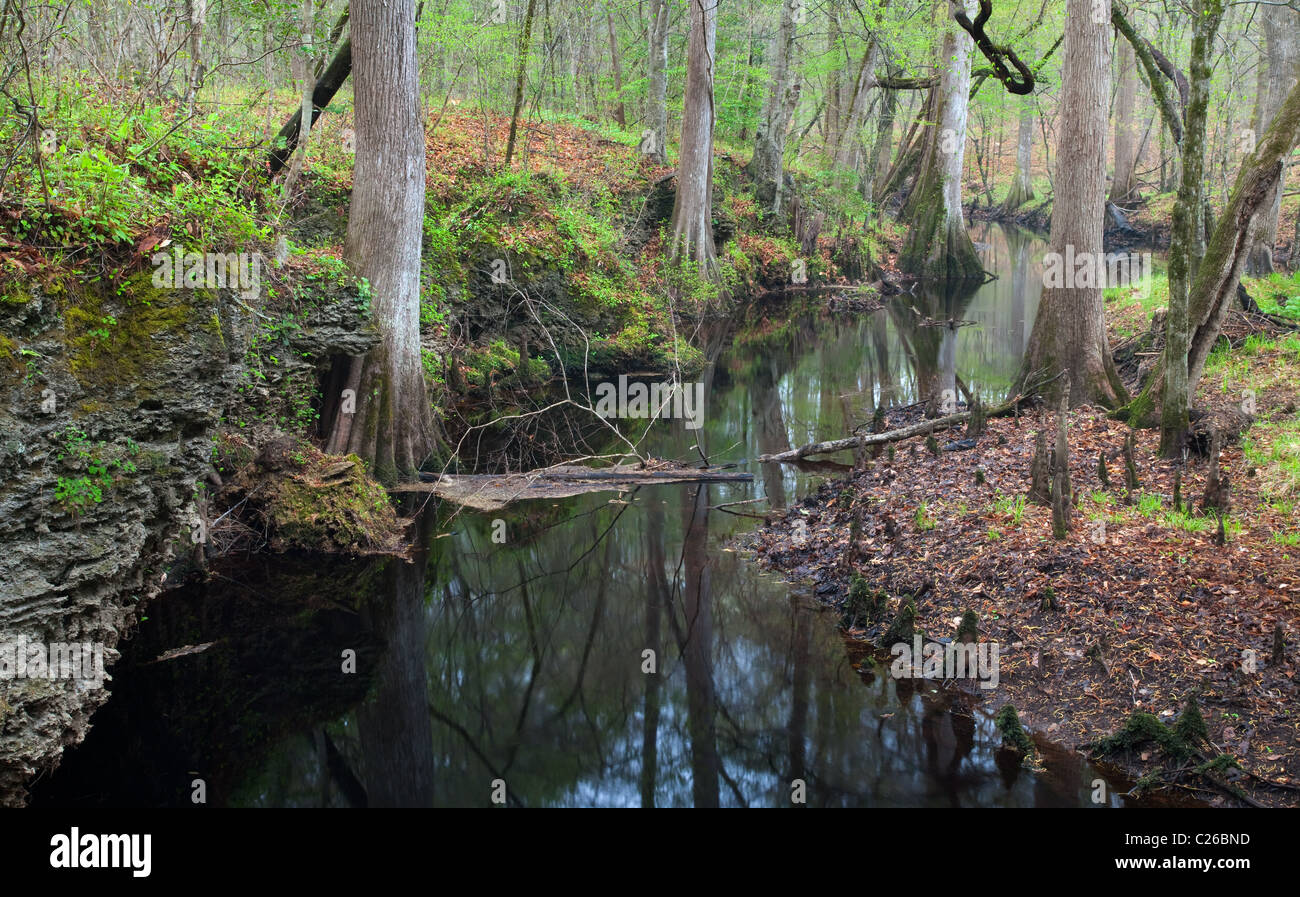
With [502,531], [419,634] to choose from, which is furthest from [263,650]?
[502,531]

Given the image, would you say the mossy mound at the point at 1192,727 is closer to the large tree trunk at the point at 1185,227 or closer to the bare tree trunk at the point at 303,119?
the large tree trunk at the point at 1185,227

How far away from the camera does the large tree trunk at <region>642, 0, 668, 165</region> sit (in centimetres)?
2259

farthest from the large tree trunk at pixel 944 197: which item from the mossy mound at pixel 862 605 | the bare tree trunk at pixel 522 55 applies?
the mossy mound at pixel 862 605

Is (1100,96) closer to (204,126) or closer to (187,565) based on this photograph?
(204,126)

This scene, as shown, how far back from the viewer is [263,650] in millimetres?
7098

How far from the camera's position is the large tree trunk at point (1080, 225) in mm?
9938

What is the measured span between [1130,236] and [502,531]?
95.7 feet

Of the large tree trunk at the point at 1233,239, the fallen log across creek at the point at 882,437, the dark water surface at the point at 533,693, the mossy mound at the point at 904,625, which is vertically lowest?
the dark water surface at the point at 533,693

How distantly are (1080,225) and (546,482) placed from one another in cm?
708

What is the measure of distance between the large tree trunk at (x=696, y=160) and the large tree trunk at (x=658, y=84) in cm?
302

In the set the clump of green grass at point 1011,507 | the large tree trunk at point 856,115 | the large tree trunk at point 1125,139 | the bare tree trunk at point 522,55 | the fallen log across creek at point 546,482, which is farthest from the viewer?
the large tree trunk at point 1125,139

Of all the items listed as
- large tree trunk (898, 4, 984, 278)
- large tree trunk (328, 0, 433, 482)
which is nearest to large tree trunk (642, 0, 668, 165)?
large tree trunk (898, 4, 984, 278)

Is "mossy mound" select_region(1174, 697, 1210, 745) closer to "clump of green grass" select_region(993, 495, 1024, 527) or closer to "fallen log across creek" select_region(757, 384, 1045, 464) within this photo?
"clump of green grass" select_region(993, 495, 1024, 527)

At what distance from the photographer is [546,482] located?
34.9 feet
